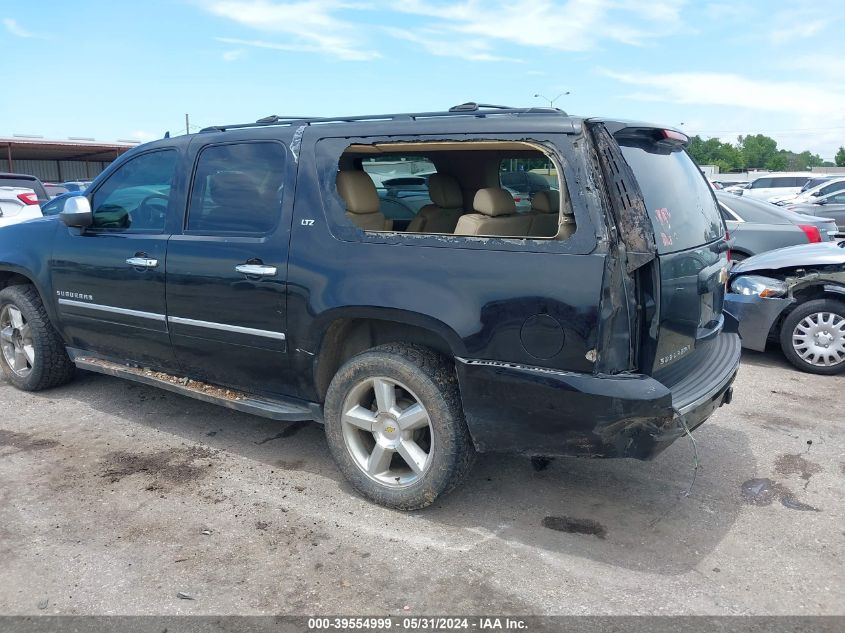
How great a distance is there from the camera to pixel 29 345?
217 inches

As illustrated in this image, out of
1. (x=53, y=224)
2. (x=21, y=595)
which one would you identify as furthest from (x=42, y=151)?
(x=21, y=595)

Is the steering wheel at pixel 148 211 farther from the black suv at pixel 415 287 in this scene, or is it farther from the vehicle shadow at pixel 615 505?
the vehicle shadow at pixel 615 505

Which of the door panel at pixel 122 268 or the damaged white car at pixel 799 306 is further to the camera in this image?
the damaged white car at pixel 799 306

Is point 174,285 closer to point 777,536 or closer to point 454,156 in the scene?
point 454,156

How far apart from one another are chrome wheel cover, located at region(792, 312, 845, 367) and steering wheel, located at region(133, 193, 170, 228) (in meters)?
5.25

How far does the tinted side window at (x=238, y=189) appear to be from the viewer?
3982 millimetres

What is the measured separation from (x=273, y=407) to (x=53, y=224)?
2.38 metres

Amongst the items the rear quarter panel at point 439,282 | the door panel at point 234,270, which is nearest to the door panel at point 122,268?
the door panel at point 234,270

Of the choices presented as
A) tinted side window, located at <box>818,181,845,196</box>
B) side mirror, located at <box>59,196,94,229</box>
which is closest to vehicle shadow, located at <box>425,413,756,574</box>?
side mirror, located at <box>59,196,94,229</box>

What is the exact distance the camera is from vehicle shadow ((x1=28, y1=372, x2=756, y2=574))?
3.41m

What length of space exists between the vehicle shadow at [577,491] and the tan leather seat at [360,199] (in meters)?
1.48

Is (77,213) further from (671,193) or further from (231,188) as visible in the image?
(671,193)

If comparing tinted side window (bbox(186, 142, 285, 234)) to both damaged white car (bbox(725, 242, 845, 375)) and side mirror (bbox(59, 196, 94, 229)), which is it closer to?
side mirror (bbox(59, 196, 94, 229))

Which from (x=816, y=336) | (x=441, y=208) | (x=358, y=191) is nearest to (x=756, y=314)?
(x=816, y=336)
